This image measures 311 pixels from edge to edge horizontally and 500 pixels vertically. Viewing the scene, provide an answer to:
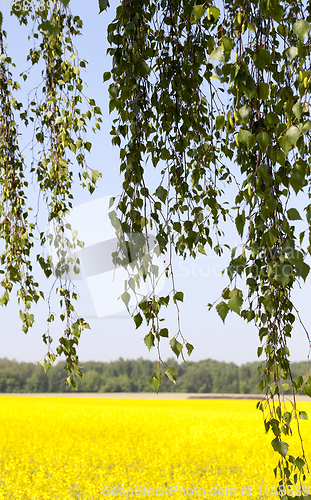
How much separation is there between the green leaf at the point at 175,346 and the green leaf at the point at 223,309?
0.65 feet

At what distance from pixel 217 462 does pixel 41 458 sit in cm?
228

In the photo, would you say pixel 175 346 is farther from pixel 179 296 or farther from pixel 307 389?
pixel 307 389

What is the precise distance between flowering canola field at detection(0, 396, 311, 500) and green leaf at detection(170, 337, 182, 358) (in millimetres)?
3788

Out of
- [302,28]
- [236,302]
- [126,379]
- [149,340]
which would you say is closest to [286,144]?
[302,28]

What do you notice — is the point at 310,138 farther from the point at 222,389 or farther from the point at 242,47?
the point at 222,389

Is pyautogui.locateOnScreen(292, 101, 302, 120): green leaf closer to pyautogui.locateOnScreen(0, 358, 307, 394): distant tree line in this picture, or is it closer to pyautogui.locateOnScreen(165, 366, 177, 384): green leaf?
pyautogui.locateOnScreen(165, 366, 177, 384): green leaf

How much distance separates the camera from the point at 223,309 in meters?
1.27

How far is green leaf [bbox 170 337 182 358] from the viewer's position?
1.37 metres

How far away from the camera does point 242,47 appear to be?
51.1 inches

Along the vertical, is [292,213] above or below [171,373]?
above

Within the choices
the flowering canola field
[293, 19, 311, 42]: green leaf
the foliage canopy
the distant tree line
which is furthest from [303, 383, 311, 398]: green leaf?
the distant tree line

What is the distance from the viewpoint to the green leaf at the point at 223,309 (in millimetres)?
1269

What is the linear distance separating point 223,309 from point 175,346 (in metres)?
0.21

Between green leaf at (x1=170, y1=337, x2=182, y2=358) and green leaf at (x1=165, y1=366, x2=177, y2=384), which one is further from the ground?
green leaf at (x1=170, y1=337, x2=182, y2=358)
